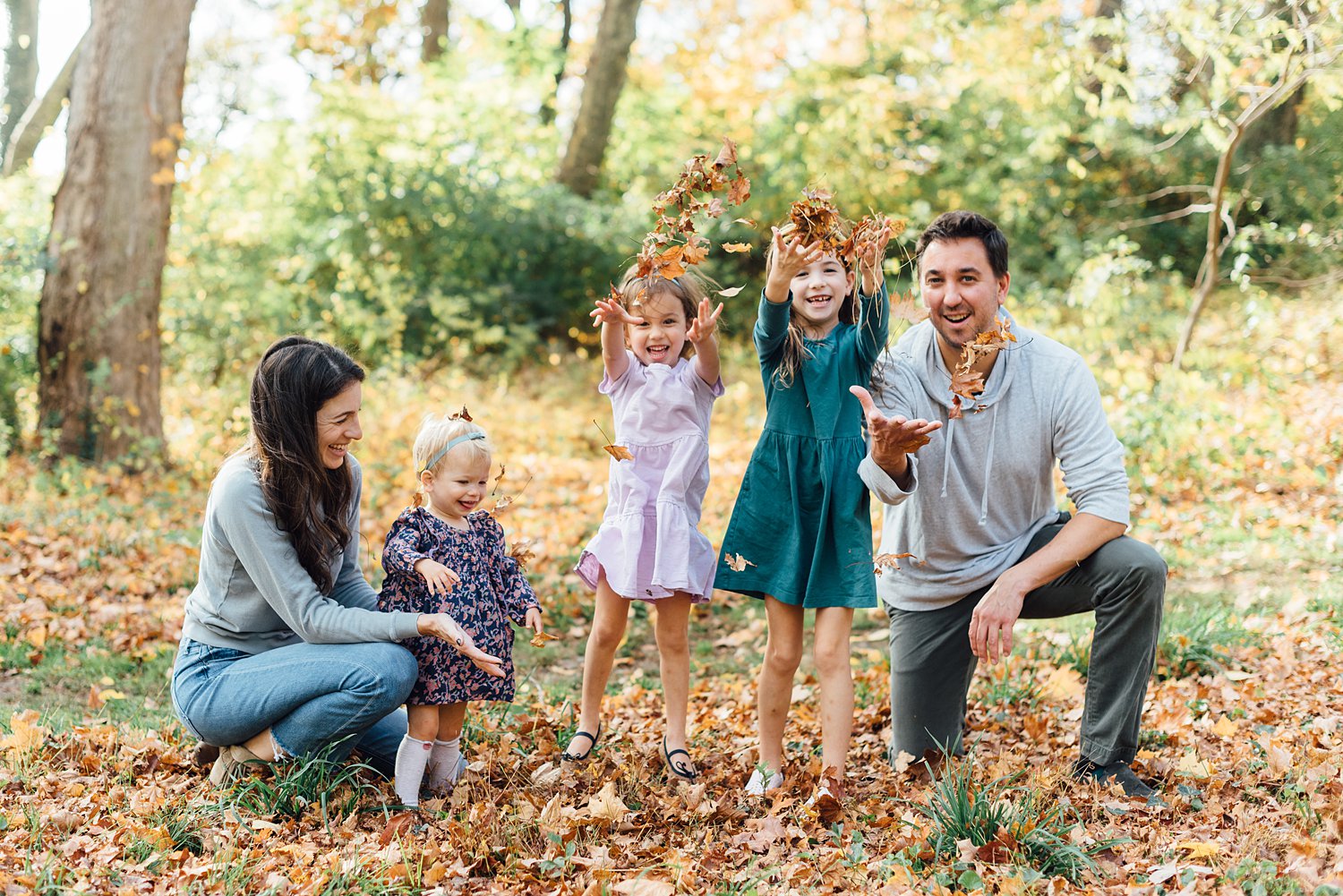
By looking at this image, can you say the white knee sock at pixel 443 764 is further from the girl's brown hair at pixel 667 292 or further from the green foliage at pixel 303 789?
the girl's brown hair at pixel 667 292

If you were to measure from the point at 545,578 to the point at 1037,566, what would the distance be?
3.49m

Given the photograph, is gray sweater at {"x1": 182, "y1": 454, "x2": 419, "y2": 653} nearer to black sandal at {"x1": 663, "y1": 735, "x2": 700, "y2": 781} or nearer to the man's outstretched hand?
black sandal at {"x1": 663, "y1": 735, "x2": 700, "y2": 781}

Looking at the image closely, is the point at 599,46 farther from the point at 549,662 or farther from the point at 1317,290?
the point at 549,662

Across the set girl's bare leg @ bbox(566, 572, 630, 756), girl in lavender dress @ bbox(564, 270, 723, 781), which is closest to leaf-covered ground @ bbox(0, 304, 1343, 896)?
girl's bare leg @ bbox(566, 572, 630, 756)

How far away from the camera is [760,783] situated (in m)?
3.55

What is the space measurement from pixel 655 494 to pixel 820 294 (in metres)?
0.91

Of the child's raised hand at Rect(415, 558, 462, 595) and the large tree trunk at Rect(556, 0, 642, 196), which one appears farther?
the large tree trunk at Rect(556, 0, 642, 196)

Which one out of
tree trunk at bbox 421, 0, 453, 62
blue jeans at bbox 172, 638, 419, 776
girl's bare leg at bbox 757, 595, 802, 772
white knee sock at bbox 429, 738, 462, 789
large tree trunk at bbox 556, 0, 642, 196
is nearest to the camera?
blue jeans at bbox 172, 638, 419, 776

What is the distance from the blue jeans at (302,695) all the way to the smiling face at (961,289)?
2.09m

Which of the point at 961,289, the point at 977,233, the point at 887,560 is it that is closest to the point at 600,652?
the point at 887,560

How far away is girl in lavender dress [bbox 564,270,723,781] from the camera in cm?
379

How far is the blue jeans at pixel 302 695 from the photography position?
329 cm

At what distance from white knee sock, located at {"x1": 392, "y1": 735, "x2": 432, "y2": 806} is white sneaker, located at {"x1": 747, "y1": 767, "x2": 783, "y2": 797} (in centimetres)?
105

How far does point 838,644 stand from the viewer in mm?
3539
